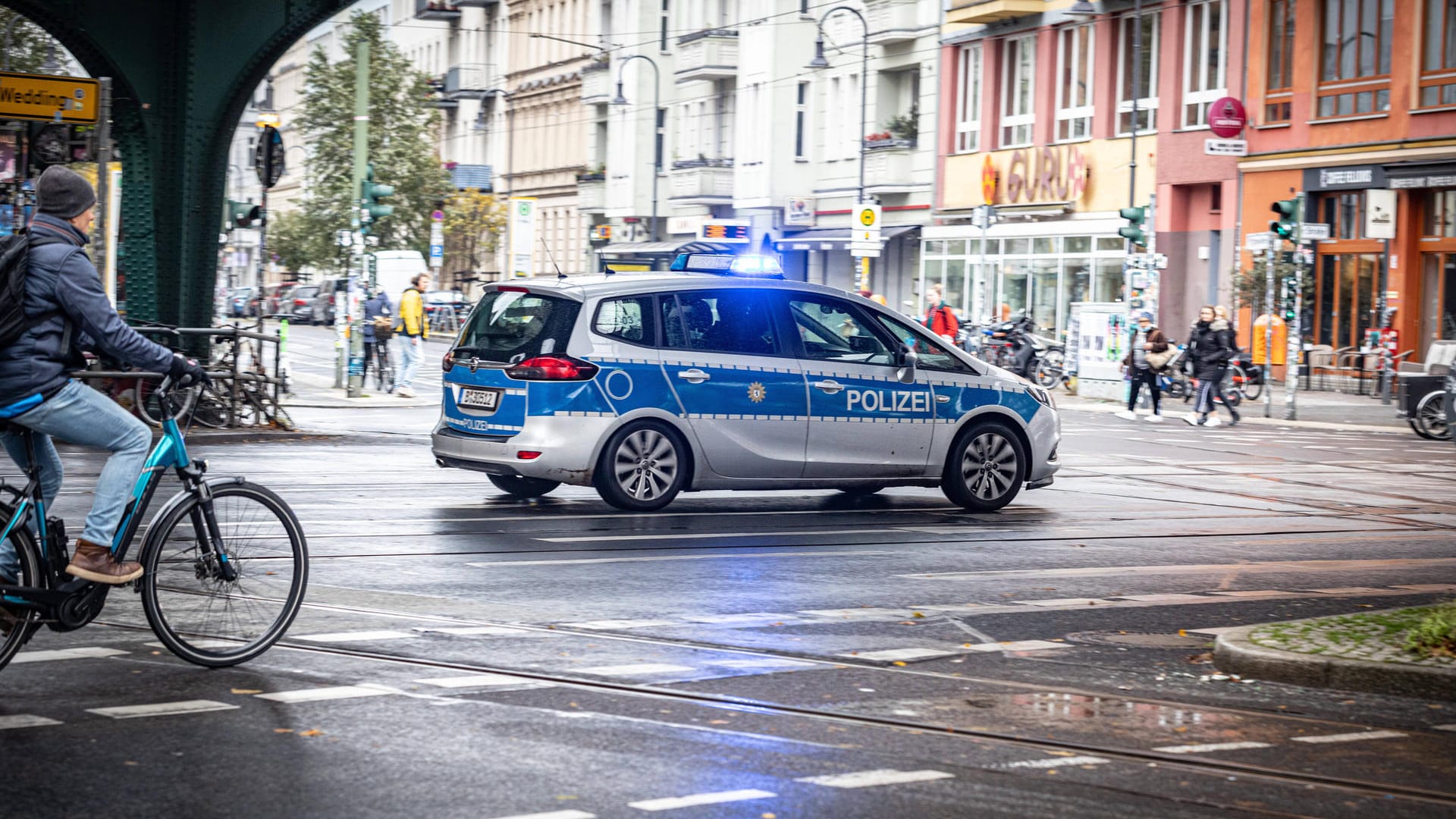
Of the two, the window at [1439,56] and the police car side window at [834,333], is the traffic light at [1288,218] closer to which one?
the window at [1439,56]

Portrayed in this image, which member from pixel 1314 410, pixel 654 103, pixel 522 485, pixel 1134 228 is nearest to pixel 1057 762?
pixel 522 485

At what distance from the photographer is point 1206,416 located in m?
30.7

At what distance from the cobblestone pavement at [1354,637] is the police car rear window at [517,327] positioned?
614 cm

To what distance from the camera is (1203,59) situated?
44.2m

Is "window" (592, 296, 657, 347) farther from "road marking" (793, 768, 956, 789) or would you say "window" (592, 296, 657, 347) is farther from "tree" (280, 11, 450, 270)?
"tree" (280, 11, 450, 270)

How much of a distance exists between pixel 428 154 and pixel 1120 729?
219 ft

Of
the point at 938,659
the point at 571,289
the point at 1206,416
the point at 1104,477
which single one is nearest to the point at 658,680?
the point at 938,659

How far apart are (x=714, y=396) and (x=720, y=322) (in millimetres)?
584

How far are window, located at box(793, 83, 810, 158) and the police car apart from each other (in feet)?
152

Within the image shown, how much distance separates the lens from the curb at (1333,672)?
792cm

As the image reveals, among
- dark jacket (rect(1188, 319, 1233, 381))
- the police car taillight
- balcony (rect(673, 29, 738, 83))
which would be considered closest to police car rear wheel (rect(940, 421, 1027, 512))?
the police car taillight

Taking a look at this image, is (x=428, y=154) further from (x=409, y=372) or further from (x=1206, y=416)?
(x=1206, y=416)

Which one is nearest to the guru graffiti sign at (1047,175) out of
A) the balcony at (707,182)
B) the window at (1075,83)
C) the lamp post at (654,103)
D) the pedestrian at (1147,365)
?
the window at (1075,83)

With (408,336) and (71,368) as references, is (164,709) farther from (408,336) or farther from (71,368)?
(408,336)
